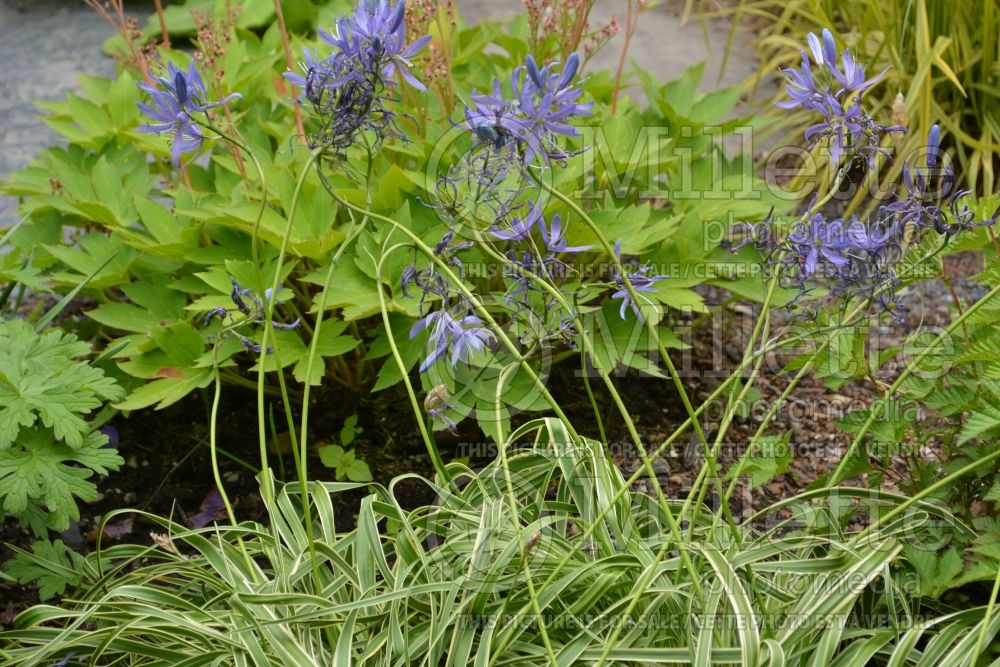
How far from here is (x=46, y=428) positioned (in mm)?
2045

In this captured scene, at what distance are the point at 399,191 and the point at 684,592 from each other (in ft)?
4.33

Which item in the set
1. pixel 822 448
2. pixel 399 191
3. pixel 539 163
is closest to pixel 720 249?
pixel 822 448

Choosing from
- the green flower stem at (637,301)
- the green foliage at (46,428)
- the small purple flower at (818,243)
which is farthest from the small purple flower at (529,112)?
the green foliage at (46,428)

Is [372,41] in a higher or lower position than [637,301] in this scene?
higher

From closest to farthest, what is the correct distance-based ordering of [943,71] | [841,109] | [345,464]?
[841,109], [345,464], [943,71]

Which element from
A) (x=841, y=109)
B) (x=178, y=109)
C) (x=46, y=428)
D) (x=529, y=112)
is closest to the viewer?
(x=529, y=112)

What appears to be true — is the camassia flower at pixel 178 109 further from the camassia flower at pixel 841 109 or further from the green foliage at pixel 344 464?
the green foliage at pixel 344 464

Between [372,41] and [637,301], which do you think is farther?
[637,301]

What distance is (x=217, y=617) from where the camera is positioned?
1.84 meters

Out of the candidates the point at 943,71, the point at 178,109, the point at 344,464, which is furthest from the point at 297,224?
the point at 943,71

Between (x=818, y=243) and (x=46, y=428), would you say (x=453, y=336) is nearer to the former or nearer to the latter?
(x=818, y=243)

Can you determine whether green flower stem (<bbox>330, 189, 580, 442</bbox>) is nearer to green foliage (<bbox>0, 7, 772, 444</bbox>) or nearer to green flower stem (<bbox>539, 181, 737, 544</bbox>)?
green flower stem (<bbox>539, 181, 737, 544</bbox>)

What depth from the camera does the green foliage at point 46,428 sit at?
196cm

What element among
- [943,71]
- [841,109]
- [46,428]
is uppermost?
[841,109]
